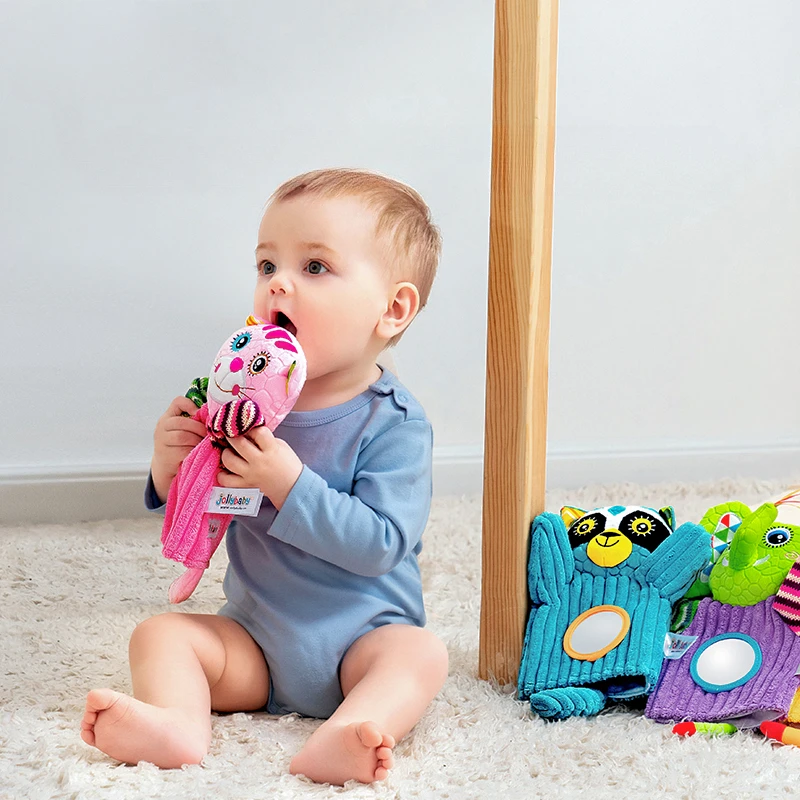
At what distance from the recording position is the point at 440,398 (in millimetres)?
Answer: 1651

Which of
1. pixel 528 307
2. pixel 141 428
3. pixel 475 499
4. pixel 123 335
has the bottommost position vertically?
A: pixel 475 499

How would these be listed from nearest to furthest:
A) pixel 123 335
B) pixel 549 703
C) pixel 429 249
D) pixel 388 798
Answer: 1. pixel 388 798
2. pixel 549 703
3. pixel 429 249
4. pixel 123 335

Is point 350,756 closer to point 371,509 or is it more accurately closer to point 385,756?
point 385,756

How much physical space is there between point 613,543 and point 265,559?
338mm

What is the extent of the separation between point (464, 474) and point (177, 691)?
91cm

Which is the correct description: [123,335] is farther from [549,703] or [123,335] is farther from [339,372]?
[549,703]

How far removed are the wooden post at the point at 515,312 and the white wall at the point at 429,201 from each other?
1.99 ft

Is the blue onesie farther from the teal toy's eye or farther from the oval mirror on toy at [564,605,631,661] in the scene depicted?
the teal toy's eye

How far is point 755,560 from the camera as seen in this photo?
37.4 inches

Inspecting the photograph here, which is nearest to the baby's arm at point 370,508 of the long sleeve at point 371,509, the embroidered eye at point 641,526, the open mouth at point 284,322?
the long sleeve at point 371,509

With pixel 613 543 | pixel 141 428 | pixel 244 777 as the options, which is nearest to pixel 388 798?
pixel 244 777

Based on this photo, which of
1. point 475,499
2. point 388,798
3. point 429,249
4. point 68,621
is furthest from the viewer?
point 475,499

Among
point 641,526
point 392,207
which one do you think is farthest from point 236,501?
point 641,526

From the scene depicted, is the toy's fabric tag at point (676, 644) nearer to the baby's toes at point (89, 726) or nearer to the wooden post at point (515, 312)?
the wooden post at point (515, 312)
